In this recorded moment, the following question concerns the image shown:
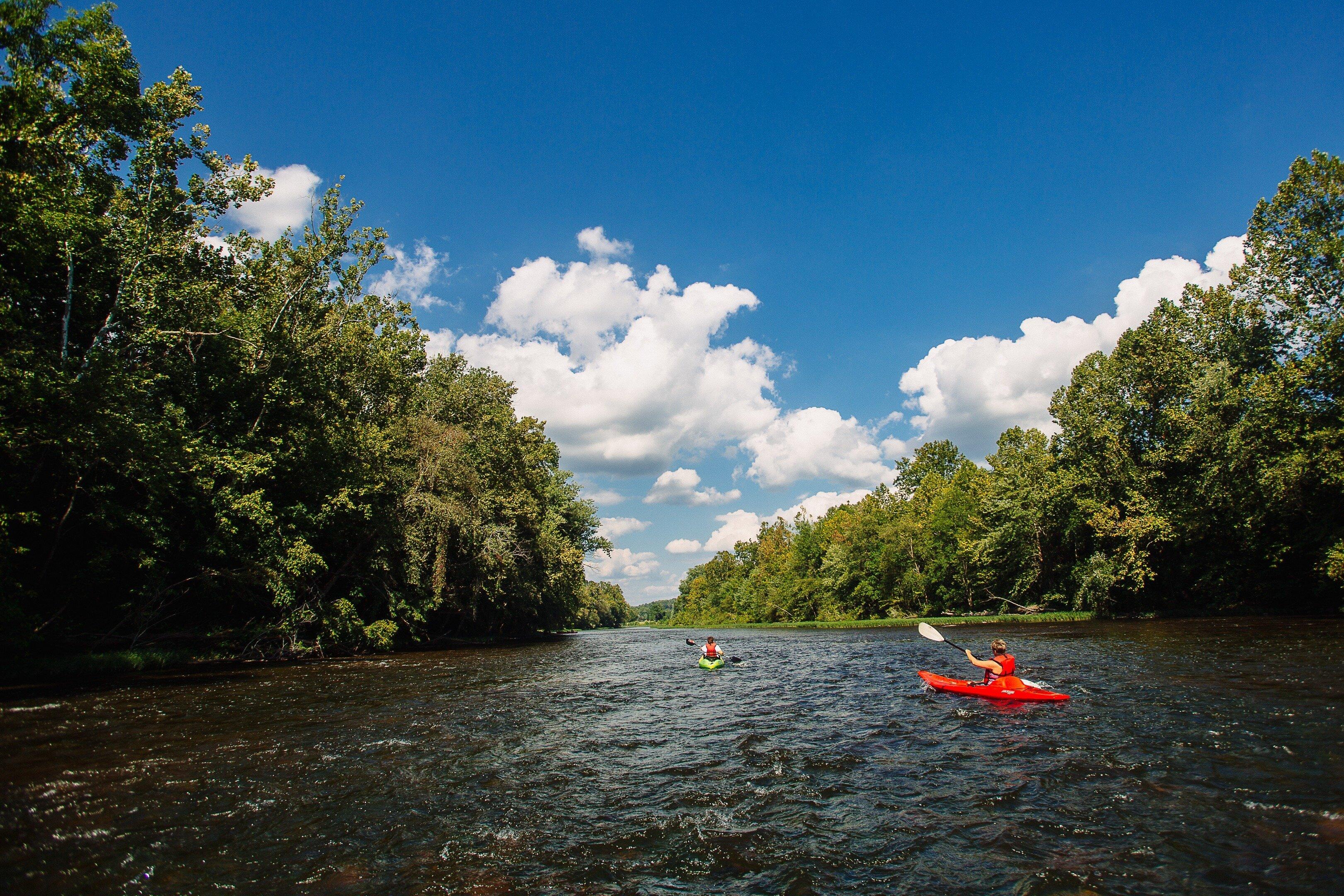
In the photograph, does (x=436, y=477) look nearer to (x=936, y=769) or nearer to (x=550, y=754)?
(x=550, y=754)

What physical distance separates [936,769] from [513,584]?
31714 millimetres

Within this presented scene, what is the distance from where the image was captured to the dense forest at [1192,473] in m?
25.8

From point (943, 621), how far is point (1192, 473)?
61.7 feet

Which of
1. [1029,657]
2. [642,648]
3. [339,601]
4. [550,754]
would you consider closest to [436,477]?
[339,601]

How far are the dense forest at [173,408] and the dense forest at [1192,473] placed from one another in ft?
122

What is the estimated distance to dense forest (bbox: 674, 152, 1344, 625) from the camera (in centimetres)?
2581

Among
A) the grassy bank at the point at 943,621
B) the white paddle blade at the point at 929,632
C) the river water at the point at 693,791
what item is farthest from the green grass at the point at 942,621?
the river water at the point at 693,791

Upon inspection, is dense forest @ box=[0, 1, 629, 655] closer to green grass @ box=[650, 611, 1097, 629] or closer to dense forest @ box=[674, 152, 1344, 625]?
green grass @ box=[650, 611, 1097, 629]

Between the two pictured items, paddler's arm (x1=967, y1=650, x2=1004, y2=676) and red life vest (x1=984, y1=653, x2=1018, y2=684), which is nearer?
red life vest (x1=984, y1=653, x2=1018, y2=684)

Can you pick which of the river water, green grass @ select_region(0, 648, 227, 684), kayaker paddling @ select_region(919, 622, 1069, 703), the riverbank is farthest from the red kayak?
green grass @ select_region(0, 648, 227, 684)

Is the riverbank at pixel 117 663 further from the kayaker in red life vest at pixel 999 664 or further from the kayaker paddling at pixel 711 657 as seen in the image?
the kayaker in red life vest at pixel 999 664

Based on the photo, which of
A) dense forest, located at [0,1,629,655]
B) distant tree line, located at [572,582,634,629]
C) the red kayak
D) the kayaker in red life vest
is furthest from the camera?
distant tree line, located at [572,582,634,629]

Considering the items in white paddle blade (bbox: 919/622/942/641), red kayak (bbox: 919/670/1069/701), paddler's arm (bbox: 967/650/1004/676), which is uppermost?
white paddle blade (bbox: 919/622/942/641)

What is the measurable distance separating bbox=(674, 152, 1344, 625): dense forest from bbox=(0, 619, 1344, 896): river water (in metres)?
15.8
